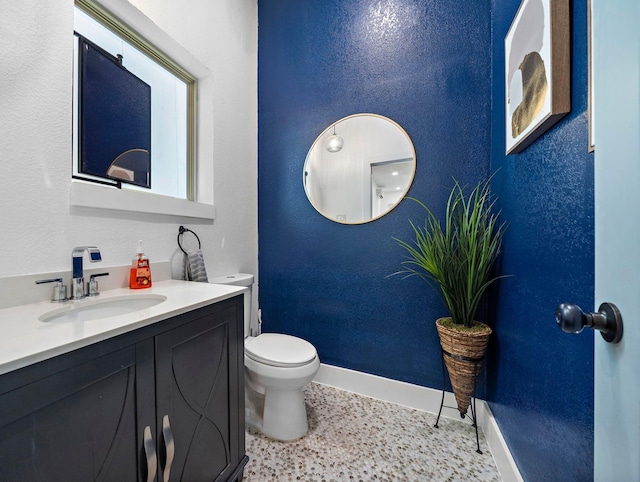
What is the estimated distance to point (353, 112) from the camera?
6.20 feet

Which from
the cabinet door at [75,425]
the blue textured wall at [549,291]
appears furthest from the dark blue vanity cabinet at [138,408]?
the blue textured wall at [549,291]

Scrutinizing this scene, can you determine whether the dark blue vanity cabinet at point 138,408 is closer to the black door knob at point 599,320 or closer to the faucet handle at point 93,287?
the faucet handle at point 93,287

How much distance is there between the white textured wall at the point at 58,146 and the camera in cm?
93

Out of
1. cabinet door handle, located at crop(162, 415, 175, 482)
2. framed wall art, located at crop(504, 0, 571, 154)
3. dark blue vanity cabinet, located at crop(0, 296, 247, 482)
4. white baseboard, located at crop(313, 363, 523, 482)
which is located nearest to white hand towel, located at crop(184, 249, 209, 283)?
dark blue vanity cabinet, located at crop(0, 296, 247, 482)

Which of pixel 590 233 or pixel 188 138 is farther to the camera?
pixel 188 138

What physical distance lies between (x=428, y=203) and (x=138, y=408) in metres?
1.69

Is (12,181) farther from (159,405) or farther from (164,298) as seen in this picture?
(159,405)

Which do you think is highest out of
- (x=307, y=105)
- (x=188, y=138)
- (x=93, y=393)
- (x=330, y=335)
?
(x=307, y=105)

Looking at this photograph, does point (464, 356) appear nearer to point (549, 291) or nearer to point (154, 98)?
point (549, 291)

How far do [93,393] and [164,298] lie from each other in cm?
46

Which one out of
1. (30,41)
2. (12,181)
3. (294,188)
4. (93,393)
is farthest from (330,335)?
(30,41)

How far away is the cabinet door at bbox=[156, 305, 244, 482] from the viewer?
82cm

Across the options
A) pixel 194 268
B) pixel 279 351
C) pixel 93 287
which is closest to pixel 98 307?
pixel 93 287

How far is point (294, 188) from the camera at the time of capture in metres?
2.10
